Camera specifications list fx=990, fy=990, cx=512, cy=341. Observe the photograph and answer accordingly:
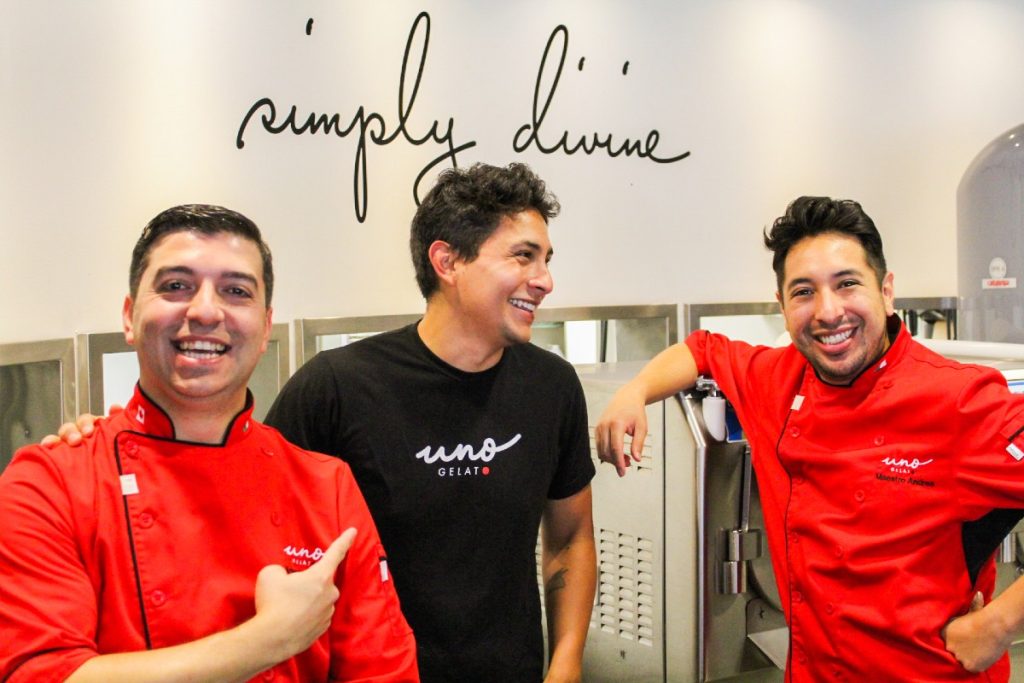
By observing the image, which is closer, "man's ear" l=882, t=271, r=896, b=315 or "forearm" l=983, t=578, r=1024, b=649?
"forearm" l=983, t=578, r=1024, b=649

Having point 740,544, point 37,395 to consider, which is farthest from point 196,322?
point 37,395

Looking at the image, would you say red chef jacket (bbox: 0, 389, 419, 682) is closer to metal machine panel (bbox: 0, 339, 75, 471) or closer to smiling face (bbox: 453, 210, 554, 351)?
smiling face (bbox: 453, 210, 554, 351)

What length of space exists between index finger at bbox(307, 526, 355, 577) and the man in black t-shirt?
1.30 ft

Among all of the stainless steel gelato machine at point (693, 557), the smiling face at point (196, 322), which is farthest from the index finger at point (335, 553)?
the stainless steel gelato machine at point (693, 557)

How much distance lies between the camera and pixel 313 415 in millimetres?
1742

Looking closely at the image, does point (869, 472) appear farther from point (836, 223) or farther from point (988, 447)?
point (836, 223)

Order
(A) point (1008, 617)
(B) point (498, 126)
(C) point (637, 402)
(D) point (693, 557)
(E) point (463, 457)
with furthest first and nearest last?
(B) point (498, 126) → (D) point (693, 557) → (C) point (637, 402) → (E) point (463, 457) → (A) point (1008, 617)

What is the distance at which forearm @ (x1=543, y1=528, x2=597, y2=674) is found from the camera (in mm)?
1948

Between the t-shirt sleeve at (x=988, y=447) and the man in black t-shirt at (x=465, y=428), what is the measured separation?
0.71 meters

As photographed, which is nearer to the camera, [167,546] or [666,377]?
[167,546]

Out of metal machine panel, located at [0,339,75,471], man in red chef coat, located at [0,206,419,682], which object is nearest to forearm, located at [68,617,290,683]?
man in red chef coat, located at [0,206,419,682]

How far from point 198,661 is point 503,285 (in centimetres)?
88

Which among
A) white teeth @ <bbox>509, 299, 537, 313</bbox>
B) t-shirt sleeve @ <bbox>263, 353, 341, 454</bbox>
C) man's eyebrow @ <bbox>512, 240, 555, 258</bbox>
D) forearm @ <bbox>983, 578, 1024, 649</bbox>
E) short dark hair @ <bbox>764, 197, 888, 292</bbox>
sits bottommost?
forearm @ <bbox>983, 578, 1024, 649</bbox>

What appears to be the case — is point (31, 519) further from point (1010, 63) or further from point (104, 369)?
point (1010, 63)
